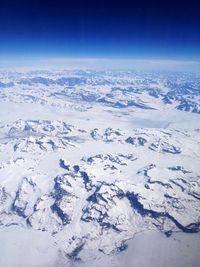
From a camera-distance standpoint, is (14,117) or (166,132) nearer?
(166,132)

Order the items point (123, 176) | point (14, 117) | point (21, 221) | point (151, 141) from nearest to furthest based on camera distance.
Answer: point (21, 221)
point (123, 176)
point (151, 141)
point (14, 117)

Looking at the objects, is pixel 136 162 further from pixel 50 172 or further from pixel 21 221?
pixel 21 221

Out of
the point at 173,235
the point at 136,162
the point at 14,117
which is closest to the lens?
the point at 173,235

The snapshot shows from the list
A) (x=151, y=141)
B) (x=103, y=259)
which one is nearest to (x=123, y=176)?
(x=103, y=259)

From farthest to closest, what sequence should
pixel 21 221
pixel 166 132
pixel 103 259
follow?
pixel 166 132
pixel 21 221
pixel 103 259

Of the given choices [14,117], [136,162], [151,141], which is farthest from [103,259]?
[14,117]

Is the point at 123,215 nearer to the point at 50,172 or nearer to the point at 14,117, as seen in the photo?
the point at 50,172

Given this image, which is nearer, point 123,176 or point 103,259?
point 103,259

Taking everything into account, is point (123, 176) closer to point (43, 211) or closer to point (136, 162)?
point (136, 162)

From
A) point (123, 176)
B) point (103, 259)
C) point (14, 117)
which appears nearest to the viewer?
point (103, 259)
